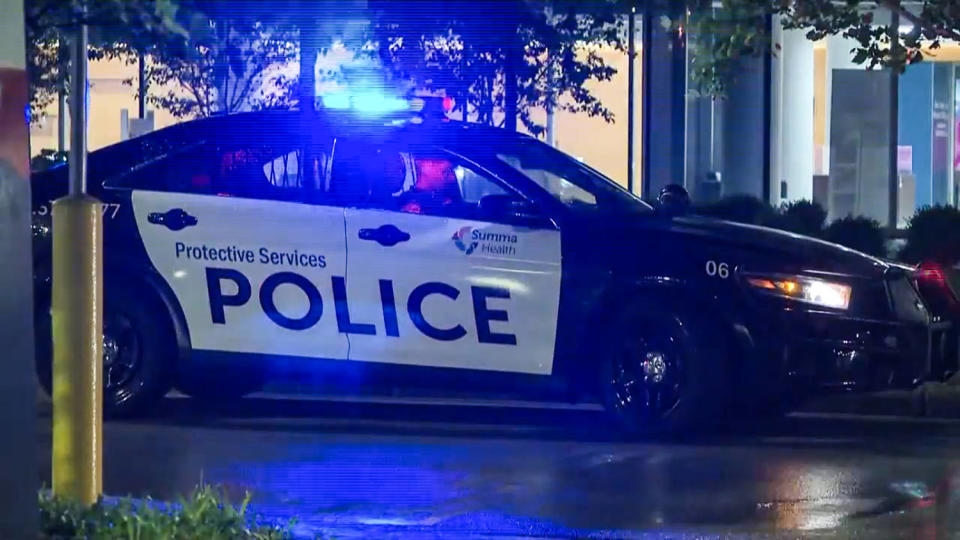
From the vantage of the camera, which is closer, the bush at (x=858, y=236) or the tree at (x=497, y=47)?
the tree at (x=497, y=47)

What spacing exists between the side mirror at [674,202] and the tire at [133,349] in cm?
279

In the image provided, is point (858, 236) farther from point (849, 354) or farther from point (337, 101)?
point (337, 101)

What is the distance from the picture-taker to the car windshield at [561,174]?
848cm

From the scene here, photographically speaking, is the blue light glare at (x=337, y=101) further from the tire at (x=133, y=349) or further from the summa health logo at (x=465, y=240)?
the tire at (x=133, y=349)

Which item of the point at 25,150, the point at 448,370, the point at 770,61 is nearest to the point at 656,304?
the point at 448,370

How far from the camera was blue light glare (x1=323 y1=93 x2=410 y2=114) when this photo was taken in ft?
28.0

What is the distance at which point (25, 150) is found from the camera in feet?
13.2

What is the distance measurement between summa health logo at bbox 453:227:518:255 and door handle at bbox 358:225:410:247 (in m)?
0.28

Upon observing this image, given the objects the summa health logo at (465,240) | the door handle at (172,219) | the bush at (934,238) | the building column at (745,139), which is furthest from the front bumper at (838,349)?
the building column at (745,139)

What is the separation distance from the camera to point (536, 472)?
7281 millimetres

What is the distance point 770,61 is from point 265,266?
27.8 ft

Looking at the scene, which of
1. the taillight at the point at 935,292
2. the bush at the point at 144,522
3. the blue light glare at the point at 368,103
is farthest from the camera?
the blue light glare at the point at 368,103

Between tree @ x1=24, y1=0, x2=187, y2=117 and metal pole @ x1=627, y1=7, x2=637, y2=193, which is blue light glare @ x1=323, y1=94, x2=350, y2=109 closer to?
tree @ x1=24, y1=0, x2=187, y2=117

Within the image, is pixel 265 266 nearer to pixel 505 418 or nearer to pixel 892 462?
pixel 505 418
